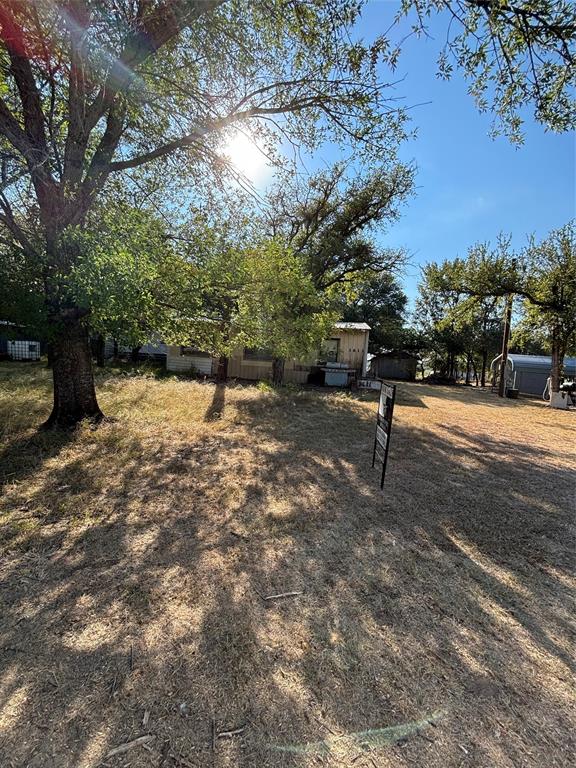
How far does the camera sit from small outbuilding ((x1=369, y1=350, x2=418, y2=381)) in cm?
2695

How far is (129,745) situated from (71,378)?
229 inches

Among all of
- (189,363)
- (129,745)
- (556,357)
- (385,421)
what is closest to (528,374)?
(556,357)

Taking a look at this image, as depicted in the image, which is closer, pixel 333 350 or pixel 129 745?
pixel 129 745

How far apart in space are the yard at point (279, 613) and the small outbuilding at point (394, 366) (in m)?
22.5

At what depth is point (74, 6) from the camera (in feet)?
11.3

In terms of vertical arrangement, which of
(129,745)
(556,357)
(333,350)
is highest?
(556,357)

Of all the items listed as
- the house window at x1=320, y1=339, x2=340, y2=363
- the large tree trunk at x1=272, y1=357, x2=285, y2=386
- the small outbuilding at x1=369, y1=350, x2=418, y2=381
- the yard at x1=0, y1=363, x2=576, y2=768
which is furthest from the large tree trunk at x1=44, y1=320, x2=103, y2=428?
the small outbuilding at x1=369, y1=350, x2=418, y2=381

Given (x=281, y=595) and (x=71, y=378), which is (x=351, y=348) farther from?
(x=281, y=595)

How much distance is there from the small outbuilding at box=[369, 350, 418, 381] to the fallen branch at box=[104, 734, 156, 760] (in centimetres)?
2641

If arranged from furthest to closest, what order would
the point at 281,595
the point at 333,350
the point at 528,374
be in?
1. the point at 528,374
2. the point at 333,350
3. the point at 281,595

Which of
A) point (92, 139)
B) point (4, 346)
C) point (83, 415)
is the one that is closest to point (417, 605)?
point (83, 415)

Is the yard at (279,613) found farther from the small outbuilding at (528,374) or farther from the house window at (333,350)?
the small outbuilding at (528,374)

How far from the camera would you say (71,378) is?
240 inches

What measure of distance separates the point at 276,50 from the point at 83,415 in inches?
254
